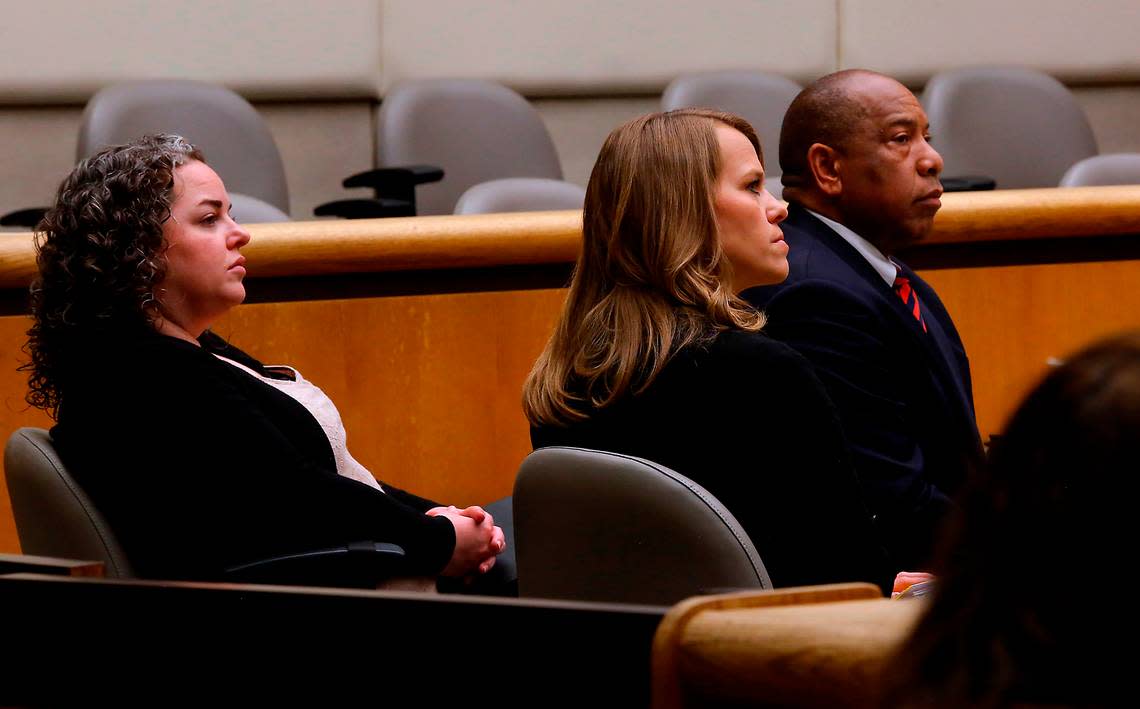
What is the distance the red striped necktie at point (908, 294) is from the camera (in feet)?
5.30

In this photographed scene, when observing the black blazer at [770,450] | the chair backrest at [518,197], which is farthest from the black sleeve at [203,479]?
the chair backrest at [518,197]

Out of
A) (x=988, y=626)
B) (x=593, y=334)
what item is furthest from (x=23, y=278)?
(x=988, y=626)

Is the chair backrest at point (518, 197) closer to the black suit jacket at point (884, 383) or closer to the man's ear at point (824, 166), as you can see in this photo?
the man's ear at point (824, 166)

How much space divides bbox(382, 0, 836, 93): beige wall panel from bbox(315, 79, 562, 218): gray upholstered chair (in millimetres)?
299

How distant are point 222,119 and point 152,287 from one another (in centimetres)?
158

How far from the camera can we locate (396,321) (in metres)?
1.85

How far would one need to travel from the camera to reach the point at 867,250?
1629 mm

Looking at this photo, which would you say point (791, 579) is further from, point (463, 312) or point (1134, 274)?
point (1134, 274)

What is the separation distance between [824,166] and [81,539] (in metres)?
0.95

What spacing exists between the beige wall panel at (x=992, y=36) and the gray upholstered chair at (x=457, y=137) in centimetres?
102

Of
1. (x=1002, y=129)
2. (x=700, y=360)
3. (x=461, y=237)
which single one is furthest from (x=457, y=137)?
(x=700, y=360)

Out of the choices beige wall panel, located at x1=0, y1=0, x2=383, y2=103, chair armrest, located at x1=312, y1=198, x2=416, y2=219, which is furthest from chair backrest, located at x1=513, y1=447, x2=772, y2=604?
beige wall panel, located at x1=0, y1=0, x2=383, y2=103

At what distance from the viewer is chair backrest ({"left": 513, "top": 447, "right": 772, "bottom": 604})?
0.99 m

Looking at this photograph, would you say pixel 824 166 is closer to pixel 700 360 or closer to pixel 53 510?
pixel 700 360
